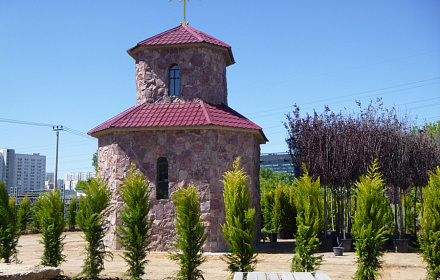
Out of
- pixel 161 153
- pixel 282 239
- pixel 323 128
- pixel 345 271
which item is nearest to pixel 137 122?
pixel 161 153

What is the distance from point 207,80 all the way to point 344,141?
6975mm

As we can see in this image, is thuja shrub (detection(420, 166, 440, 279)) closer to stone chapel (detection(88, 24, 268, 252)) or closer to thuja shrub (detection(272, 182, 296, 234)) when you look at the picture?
stone chapel (detection(88, 24, 268, 252))

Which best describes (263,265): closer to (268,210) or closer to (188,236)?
(188,236)

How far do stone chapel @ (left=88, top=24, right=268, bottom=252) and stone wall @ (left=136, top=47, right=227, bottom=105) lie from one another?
46 millimetres

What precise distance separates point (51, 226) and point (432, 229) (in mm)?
11038

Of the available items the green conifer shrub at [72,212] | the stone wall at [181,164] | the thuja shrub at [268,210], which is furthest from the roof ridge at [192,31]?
the green conifer shrub at [72,212]

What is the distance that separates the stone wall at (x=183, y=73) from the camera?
20156mm

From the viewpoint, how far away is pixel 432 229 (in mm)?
12070

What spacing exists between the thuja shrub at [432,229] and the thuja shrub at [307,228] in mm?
2909

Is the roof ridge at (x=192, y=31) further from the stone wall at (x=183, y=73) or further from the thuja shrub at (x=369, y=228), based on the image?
the thuja shrub at (x=369, y=228)

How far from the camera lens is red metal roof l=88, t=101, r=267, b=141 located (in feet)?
60.1

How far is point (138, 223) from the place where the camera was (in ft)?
39.0

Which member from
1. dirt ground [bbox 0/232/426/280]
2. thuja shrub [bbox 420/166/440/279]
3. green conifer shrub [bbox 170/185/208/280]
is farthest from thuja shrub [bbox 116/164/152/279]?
thuja shrub [bbox 420/166/440/279]

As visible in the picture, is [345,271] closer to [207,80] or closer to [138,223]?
[138,223]
